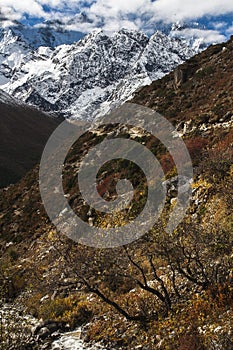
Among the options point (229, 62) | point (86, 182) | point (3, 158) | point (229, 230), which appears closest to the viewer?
point (229, 230)

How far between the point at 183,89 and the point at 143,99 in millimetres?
6145

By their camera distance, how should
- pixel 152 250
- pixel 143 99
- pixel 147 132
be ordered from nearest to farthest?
1. pixel 152 250
2. pixel 147 132
3. pixel 143 99

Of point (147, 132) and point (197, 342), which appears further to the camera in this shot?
point (147, 132)

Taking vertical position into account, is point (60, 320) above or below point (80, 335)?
above

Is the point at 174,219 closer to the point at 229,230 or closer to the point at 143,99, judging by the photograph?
the point at 229,230

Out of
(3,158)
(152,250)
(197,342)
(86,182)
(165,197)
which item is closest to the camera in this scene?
(197,342)

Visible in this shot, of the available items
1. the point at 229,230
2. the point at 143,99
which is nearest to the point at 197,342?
the point at 229,230

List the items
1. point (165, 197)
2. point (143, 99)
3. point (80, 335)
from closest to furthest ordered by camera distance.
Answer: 1. point (80, 335)
2. point (165, 197)
3. point (143, 99)

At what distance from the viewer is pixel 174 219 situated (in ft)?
37.2

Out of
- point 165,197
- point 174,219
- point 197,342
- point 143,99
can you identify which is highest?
point 143,99

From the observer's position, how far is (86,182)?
32375 millimetres

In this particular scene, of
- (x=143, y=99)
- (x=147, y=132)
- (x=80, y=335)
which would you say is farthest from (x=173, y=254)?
(x=143, y=99)

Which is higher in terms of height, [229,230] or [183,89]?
[183,89]

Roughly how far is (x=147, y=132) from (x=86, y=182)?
776cm
